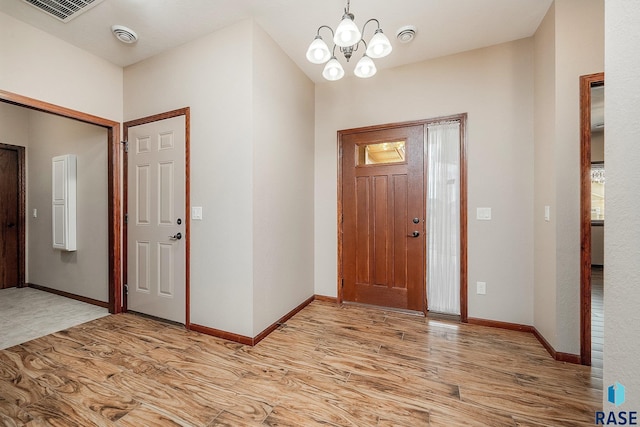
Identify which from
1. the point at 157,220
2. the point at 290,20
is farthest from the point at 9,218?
the point at 290,20

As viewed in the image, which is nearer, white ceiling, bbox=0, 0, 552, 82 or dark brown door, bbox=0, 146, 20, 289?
white ceiling, bbox=0, 0, 552, 82

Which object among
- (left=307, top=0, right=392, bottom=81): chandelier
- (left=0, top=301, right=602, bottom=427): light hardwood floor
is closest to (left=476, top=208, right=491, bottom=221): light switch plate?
(left=0, top=301, right=602, bottom=427): light hardwood floor

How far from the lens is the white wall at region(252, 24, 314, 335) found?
243cm

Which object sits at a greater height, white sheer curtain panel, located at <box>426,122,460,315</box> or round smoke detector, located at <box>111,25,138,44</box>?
round smoke detector, located at <box>111,25,138,44</box>

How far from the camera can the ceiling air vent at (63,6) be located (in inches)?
83.2

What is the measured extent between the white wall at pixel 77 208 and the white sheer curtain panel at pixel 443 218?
385 centimetres

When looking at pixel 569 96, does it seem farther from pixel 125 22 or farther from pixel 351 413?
pixel 125 22

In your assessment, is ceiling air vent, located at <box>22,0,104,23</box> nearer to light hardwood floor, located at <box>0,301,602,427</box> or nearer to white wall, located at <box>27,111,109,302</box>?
white wall, located at <box>27,111,109,302</box>

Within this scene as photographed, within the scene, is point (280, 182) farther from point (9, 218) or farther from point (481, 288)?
point (9, 218)

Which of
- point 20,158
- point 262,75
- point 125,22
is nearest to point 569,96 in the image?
point 262,75

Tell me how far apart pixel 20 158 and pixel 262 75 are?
4.35m

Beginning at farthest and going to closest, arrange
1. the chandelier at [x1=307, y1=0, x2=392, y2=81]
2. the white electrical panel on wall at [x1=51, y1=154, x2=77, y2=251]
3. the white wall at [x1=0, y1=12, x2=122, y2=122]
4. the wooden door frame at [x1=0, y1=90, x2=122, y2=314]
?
the white electrical panel on wall at [x1=51, y1=154, x2=77, y2=251] → the wooden door frame at [x1=0, y1=90, x2=122, y2=314] → the white wall at [x1=0, y1=12, x2=122, y2=122] → the chandelier at [x1=307, y1=0, x2=392, y2=81]

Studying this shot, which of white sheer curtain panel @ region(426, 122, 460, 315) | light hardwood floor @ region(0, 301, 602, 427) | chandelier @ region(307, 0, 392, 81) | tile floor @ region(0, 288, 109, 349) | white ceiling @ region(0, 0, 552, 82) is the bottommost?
light hardwood floor @ region(0, 301, 602, 427)

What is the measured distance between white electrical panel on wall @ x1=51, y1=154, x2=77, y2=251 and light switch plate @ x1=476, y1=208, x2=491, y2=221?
499 cm
